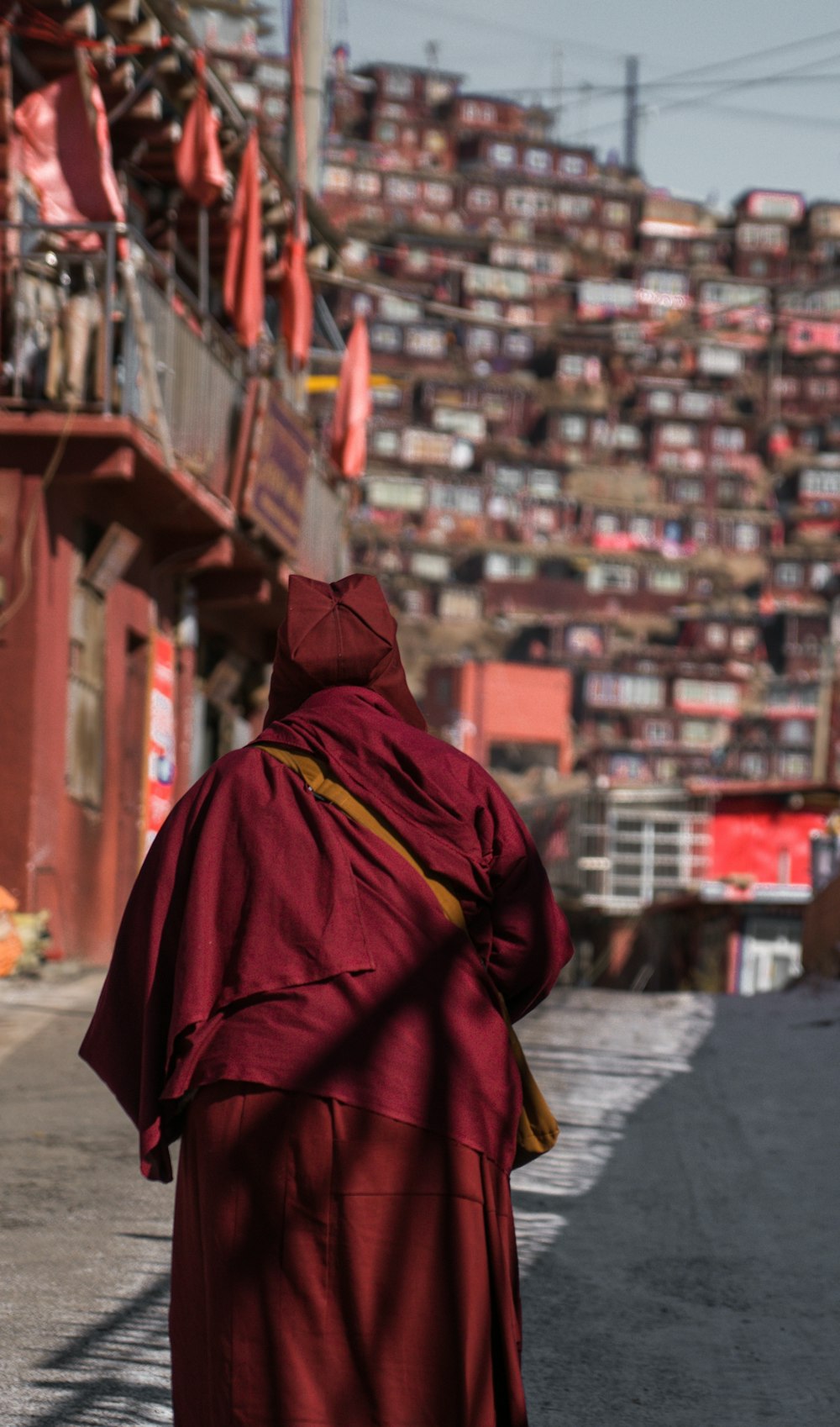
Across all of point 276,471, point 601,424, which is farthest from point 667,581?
point 276,471

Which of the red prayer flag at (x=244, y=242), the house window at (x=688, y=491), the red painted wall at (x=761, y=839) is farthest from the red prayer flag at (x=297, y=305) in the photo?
the house window at (x=688, y=491)

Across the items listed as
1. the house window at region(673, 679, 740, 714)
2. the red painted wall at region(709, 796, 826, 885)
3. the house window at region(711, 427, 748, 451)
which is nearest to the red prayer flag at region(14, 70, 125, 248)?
the red painted wall at region(709, 796, 826, 885)

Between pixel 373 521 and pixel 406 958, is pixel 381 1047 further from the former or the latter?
pixel 373 521

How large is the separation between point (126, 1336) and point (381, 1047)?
194cm

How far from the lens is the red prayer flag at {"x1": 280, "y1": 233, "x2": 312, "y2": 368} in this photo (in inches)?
685

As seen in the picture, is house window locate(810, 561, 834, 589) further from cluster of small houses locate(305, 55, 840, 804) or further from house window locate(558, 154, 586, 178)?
house window locate(558, 154, 586, 178)

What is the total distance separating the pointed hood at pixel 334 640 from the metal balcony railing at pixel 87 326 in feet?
28.6

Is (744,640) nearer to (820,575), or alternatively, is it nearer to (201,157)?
(820,575)

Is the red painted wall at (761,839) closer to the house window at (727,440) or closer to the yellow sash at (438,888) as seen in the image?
the yellow sash at (438,888)

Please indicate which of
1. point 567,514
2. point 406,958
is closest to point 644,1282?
point 406,958

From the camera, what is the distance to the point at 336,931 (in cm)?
308

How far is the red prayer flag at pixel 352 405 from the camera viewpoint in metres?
19.0

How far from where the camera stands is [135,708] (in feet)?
48.9

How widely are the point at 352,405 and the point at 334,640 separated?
16.2 metres
